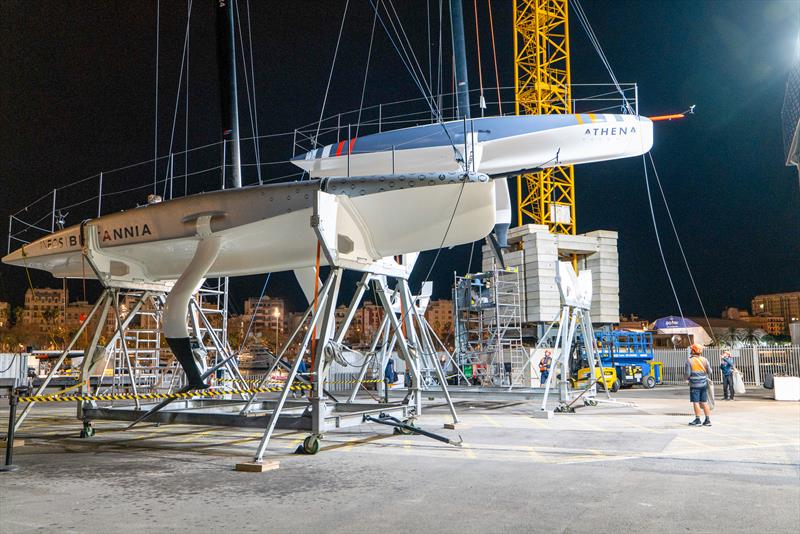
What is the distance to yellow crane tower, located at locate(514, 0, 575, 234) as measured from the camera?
142 feet

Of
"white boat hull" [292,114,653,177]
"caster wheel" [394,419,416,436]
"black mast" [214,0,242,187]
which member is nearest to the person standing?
"white boat hull" [292,114,653,177]

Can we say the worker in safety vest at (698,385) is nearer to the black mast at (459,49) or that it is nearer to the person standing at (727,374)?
the person standing at (727,374)

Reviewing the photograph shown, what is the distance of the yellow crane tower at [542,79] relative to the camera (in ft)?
142

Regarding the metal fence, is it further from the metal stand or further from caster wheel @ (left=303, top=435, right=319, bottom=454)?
the metal stand

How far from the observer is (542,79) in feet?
143

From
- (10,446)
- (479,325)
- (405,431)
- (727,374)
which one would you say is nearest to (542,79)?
(479,325)

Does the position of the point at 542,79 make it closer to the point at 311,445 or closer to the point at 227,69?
the point at 227,69

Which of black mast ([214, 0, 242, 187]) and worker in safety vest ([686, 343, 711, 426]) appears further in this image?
black mast ([214, 0, 242, 187])

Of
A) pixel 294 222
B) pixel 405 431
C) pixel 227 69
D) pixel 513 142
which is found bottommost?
pixel 405 431

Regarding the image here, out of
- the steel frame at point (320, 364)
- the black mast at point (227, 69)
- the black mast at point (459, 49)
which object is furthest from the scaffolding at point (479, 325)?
the black mast at point (227, 69)

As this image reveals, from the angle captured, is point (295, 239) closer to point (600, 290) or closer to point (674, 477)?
point (674, 477)

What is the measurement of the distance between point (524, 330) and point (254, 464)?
110 feet

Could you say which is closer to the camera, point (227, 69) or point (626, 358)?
point (227, 69)

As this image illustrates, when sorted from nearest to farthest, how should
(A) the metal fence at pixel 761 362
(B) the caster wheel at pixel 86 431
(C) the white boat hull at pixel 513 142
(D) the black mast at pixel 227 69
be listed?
1. (B) the caster wheel at pixel 86 431
2. (D) the black mast at pixel 227 69
3. (C) the white boat hull at pixel 513 142
4. (A) the metal fence at pixel 761 362
